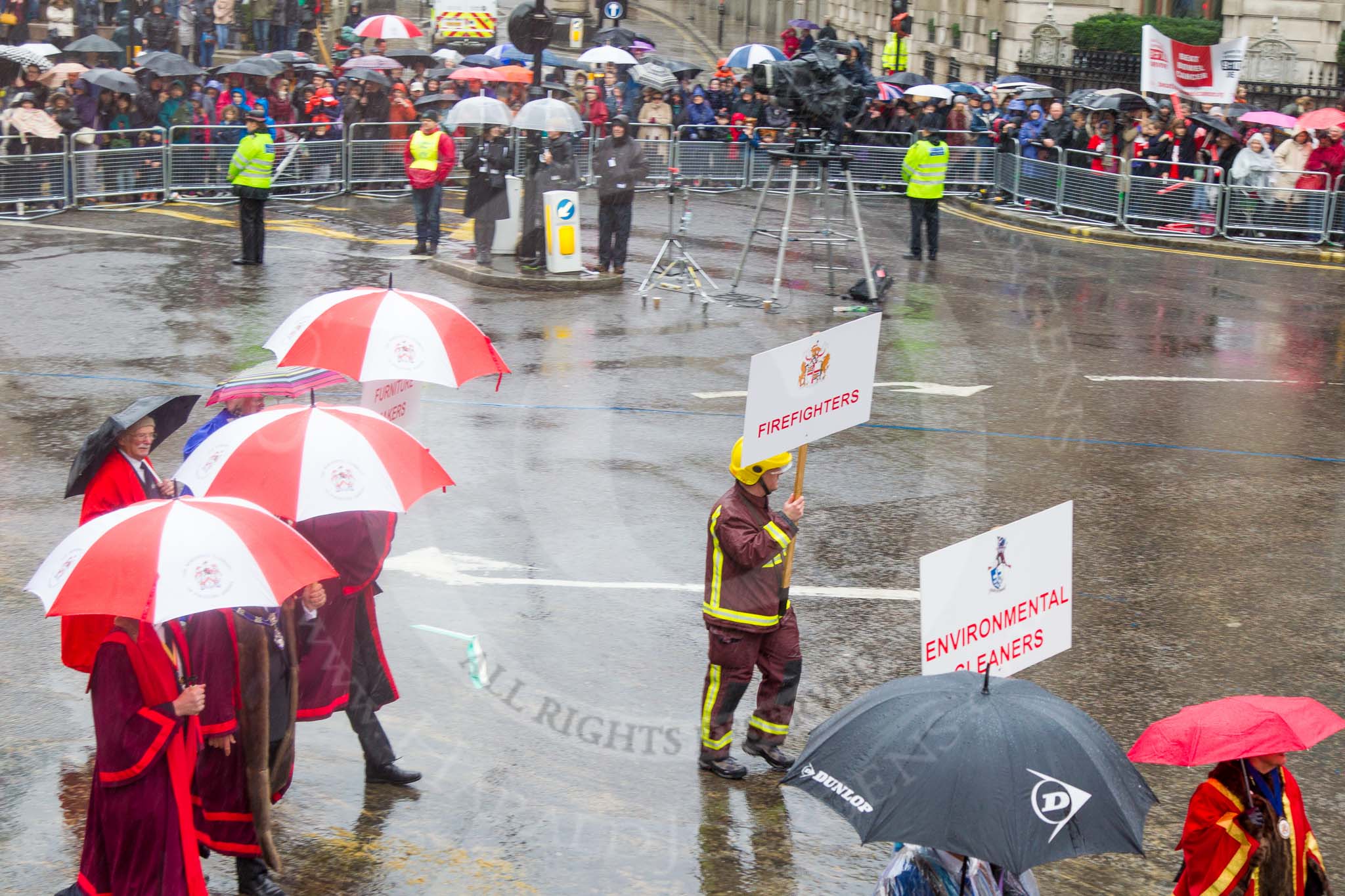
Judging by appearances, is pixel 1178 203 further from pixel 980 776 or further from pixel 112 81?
pixel 980 776

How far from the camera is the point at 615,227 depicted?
19.1 meters

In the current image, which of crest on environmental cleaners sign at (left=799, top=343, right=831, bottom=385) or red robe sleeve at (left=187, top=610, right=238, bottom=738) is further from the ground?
crest on environmental cleaners sign at (left=799, top=343, right=831, bottom=385)

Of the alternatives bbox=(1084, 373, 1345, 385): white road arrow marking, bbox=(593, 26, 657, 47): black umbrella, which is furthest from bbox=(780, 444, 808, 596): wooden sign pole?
bbox=(593, 26, 657, 47): black umbrella

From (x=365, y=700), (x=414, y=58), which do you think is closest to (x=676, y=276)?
(x=365, y=700)

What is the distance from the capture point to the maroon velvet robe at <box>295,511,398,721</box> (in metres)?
6.82

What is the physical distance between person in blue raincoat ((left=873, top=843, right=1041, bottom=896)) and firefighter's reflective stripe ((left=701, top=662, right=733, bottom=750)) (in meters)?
2.51

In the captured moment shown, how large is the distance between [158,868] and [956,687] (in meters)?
2.90

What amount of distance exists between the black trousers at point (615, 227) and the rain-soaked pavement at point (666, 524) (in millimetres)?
600

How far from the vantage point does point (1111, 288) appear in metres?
20.2

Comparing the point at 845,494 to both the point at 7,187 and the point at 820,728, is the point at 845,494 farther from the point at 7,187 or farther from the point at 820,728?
the point at 7,187

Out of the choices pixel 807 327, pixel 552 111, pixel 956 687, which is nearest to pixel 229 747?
pixel 956 687

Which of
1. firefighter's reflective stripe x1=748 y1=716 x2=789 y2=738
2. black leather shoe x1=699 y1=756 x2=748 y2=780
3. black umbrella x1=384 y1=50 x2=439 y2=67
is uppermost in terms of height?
black umbrella x1=384 y1=50 x2=439 y2=67

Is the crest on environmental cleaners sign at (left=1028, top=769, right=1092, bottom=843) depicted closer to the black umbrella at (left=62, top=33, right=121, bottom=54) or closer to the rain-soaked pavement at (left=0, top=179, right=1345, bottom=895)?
the rain-soaked pavement at (left=0, top=179, right=1345, bottom=895)

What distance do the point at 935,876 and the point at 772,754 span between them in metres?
2.71
